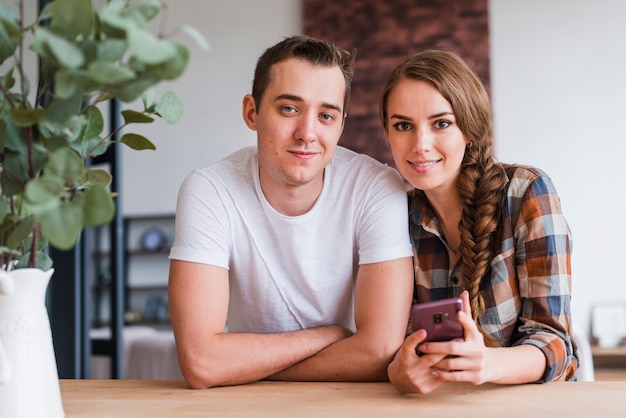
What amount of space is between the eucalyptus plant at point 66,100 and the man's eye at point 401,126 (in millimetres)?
726

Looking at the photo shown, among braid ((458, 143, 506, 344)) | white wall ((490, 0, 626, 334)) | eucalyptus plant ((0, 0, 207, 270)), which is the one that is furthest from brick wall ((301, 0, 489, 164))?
eucalyptus plant ((0, 0, 207, 270))

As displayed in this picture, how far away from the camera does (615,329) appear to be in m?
4.39

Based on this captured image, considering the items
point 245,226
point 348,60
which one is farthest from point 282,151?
point 348,60

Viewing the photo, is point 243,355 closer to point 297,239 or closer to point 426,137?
point 297,239

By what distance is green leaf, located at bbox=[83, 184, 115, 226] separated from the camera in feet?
2.51

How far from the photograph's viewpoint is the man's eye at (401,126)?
1536 millimetres

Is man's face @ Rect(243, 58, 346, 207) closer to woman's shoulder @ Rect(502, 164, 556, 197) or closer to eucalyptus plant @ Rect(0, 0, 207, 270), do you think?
woman's shoulder @ Rect(502, 164, 556, 197)

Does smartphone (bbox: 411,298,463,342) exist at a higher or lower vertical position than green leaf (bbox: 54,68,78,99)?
lower

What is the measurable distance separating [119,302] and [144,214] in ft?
8.90

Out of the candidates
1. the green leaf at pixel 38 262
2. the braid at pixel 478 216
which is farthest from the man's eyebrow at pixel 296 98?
the green leaf at pixel 38 262

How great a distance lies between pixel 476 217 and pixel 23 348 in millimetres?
958

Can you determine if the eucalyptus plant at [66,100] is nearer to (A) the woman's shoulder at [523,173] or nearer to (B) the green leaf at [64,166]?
(B) the green leaf at [64,166]

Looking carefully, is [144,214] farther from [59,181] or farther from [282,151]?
[59,181]

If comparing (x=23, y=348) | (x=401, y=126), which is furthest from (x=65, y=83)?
(x=401, y=126)
